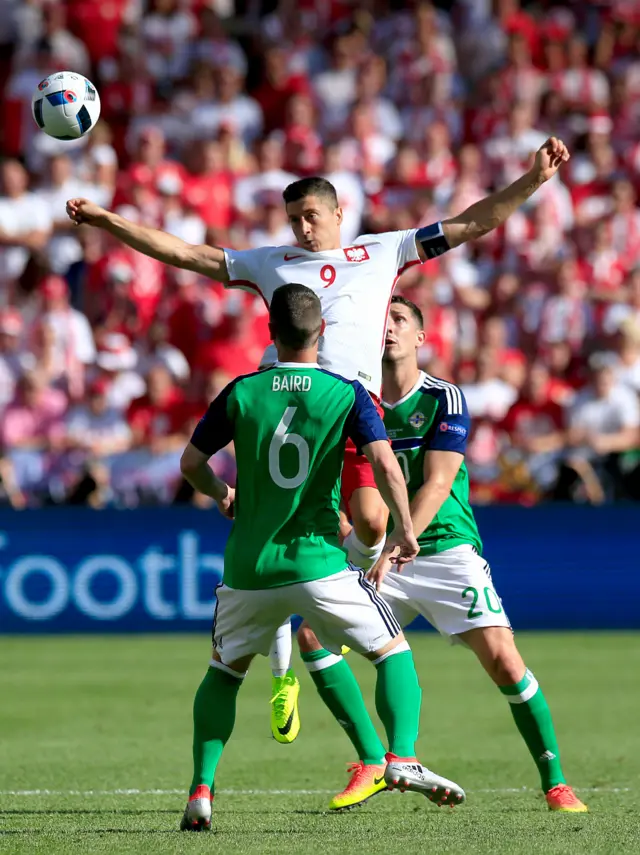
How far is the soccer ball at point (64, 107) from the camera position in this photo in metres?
7.25

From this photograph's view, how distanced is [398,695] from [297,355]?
1437 millimetres

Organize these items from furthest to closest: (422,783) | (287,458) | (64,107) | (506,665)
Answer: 1. (64,107)
2. (506,665)
3. (287,458)
4. (422,783)

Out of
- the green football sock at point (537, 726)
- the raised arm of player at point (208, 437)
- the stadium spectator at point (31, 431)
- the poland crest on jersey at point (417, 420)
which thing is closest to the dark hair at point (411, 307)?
the poland crest on jersey at point (417, 420)

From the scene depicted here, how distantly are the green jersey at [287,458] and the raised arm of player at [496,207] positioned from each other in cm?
126

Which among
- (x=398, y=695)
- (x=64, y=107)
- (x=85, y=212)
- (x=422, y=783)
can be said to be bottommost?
(x=422, y=783)

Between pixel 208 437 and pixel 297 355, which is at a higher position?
pixel 297 355

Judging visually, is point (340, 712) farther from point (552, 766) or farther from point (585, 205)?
point (585, 205)

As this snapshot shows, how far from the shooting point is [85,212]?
22.0ft

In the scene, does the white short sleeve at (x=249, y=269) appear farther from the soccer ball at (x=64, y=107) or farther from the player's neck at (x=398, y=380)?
the soccer ball at (x=64, y=107)

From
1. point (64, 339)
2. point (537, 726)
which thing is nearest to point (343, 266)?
point (537, 726)

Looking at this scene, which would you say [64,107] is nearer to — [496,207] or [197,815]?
[496,207]

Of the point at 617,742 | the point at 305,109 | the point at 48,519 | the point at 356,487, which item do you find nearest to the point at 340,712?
the point at 356,487

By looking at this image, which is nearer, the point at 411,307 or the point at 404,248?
the point at 404,248

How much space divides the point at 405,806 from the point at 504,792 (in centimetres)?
54
